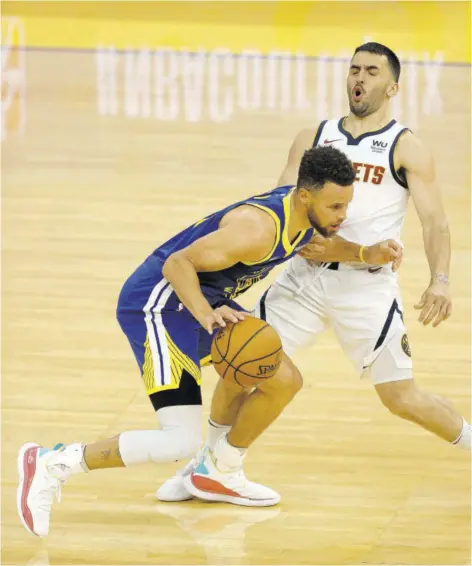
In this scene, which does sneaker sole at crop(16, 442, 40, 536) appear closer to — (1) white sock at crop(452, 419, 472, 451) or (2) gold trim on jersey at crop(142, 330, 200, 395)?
(2) gold trim on jersey at crop(142, 330, 200, 395)

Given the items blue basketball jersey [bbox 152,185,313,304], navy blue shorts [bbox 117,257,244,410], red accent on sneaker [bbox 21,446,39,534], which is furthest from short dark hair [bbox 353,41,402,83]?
red accent on sneaker [bbox 21,446,39,534]

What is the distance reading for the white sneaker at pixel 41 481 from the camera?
4.71 meters

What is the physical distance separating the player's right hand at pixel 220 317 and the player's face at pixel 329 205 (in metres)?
0.46

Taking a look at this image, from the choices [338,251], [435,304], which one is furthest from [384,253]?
[435,304]

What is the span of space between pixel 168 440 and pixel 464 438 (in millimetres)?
1370

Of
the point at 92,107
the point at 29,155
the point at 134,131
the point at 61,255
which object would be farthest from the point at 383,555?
the point at 92,107

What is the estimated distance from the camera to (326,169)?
457 centimetres

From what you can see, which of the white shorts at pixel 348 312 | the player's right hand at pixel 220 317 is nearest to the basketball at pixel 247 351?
the player's right hand at pixel 220 317

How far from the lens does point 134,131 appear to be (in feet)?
41.9

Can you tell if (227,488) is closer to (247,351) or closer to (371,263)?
(247,351)

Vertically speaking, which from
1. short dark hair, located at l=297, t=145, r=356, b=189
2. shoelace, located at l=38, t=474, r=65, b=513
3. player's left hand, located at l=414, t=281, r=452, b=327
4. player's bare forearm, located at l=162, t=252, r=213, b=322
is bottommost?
shoelace, located at l=38, t=474, r=65, b=513

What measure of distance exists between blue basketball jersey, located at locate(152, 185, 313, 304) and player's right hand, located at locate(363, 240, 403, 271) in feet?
1.17

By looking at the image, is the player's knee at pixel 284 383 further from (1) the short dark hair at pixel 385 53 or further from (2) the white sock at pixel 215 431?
(1) the short dark hair at pixel 385 53

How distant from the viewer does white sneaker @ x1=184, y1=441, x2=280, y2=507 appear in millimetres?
5152
